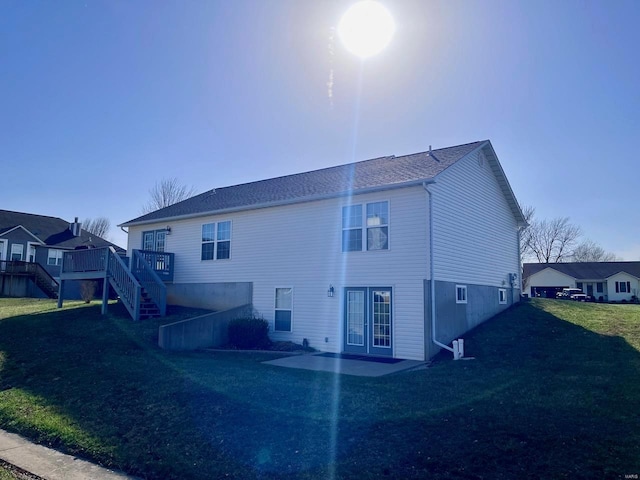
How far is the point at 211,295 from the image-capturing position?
1728 cm

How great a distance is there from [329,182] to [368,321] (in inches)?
218

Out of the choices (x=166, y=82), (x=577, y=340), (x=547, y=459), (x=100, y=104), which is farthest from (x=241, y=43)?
(x=577, y=340)

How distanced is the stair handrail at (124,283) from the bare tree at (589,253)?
6077cm

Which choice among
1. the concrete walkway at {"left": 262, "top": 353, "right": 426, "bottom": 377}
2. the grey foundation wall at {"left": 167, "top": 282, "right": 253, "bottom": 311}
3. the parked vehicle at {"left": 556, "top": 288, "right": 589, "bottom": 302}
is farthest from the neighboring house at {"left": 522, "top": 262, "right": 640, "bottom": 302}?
the concrete walkway at {"left": 262, "top": 353, "right": 426, "bottom": 377}

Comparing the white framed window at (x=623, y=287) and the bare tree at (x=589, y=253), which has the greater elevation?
the bare tree at (x=589, y=253)

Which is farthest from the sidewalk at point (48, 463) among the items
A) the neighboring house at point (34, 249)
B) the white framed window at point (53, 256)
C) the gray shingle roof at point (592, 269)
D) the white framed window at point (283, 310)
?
the gray shingle roof at point (592, 269)

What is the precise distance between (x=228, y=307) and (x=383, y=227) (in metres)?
6.88

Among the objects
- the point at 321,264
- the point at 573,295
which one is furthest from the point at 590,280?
the point at 321,264

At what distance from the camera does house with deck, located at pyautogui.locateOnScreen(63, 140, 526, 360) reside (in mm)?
12727

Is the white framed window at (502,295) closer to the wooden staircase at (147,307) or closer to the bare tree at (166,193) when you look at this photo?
the wooden staircase at (147,307)

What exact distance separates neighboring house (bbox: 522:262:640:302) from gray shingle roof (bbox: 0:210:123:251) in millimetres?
43988

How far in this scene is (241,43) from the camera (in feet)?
39.0

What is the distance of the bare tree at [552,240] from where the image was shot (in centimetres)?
5734

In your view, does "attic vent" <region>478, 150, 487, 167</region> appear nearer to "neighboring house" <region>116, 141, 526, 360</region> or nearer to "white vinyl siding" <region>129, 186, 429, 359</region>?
"neighboring house" <region>116, 141, 526, 360</region>
